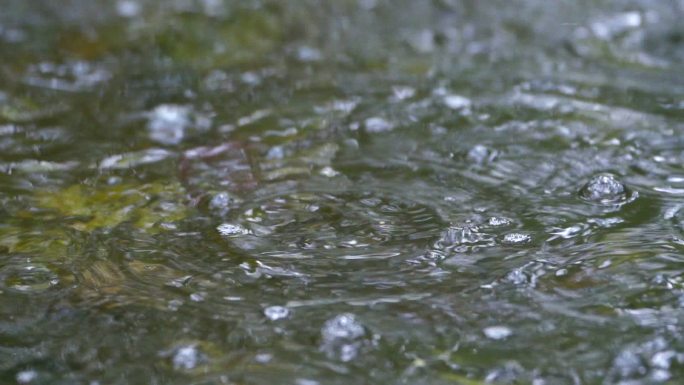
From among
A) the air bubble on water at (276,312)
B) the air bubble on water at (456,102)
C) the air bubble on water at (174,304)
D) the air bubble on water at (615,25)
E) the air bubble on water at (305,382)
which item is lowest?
the air bubble on water at (305,382)

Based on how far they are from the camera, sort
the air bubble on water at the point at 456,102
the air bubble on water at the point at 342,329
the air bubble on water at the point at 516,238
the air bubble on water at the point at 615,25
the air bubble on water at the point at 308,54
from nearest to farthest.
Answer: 1. the air bubble on water at the point at 342,329
2. the air bubble on water at the point at 516,238
3. the air bubble on water at the point at 456,102
4. the air bubble on water at the point at 308,54
5. the air bubble on water at the point at 615,25

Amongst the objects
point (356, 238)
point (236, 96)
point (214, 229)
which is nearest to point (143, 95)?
point (236, 96)

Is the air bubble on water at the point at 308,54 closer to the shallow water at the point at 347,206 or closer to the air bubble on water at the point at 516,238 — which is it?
the shallow water at the point at 347,206

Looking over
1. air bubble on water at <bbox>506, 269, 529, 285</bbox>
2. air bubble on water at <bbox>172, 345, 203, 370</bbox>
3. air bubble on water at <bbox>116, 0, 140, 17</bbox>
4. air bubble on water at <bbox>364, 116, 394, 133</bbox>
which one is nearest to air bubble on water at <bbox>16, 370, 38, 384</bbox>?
air bubble on water at <bbox>172, 345, 203, 370</bbox>

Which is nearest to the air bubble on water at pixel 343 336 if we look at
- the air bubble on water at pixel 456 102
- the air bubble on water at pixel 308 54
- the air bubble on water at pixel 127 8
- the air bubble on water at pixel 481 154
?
the air bubble on water at pixel 481 154

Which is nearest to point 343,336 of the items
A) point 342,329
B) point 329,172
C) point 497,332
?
point 342,329

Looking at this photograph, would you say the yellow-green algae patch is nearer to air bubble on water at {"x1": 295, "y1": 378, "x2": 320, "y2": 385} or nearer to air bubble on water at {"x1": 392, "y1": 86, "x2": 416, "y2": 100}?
air bubble on water at {"x1": 295, "y1": 378, "x2": 320, "y2": 385}

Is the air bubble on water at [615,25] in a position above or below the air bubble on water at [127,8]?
above
